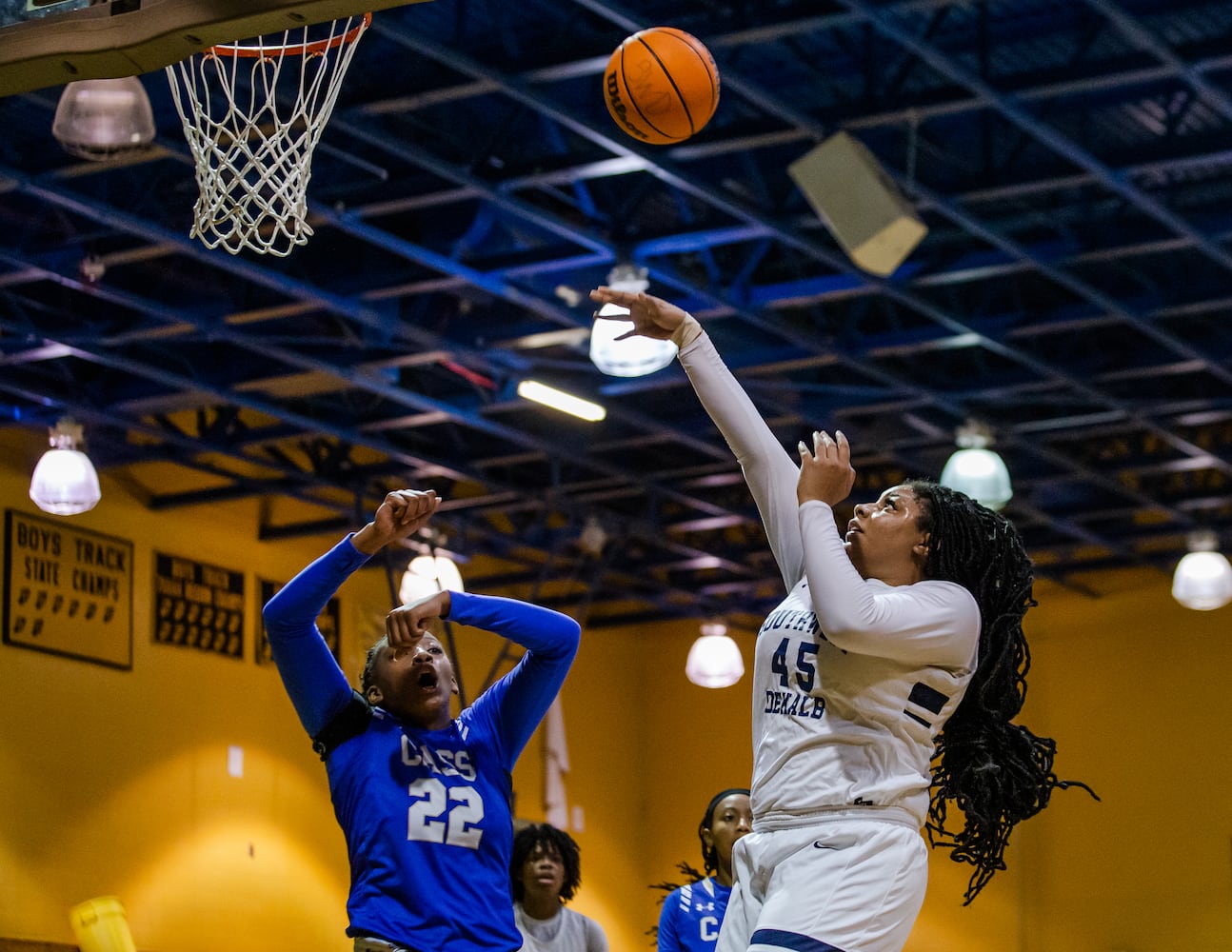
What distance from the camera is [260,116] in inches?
353

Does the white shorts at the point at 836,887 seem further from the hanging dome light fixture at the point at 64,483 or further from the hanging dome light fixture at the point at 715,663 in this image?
the hanging dome light fixture at the point at 715,663

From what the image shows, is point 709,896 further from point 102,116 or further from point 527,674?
point 102,116

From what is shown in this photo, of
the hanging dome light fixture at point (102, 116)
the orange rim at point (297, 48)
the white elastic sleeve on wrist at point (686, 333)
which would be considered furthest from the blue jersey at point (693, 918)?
the hanging dome light fixture at point (102, 116)

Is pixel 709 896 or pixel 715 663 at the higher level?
pixel 715 663

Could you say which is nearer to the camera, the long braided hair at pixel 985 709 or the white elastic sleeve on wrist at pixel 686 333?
Answer: the long braided hair at pixel 985 709

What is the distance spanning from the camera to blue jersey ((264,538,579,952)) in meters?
4.59

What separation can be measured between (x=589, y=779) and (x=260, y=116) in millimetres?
10976

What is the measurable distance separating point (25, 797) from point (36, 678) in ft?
2.70

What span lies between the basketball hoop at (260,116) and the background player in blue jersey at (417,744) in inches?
55.9

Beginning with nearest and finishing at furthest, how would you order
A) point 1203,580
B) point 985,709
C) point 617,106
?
1. point 985,709
2. point 617,106
3. point 1203,580

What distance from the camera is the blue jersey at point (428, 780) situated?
4594mm

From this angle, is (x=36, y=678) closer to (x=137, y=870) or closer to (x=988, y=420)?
(x=137, y=870)

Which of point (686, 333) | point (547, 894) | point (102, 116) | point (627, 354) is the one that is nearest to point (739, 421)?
point (686, 333)

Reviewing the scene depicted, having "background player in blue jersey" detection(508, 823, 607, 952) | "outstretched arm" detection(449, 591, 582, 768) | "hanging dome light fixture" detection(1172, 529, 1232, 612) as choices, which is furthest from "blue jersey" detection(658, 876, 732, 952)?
"hanging dome light fixture" detection(1172, 529, 1232, 612)
